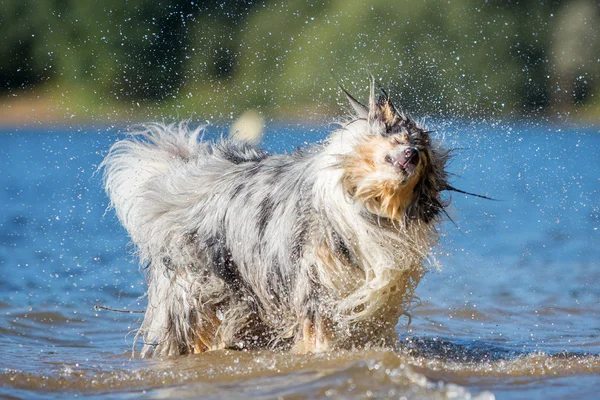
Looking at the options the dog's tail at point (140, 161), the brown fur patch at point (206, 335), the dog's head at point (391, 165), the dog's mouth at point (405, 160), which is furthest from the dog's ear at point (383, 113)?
the dog's tail at point (140, 161)

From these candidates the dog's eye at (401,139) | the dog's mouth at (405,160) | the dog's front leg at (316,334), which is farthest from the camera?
the dog's front leg at (316,334)

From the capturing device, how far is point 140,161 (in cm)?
709

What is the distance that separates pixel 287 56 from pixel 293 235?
21109mm

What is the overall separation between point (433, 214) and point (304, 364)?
1.15m

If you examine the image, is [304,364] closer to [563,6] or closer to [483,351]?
[483,351]

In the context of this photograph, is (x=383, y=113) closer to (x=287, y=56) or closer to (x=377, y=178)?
(x=377, y=178)

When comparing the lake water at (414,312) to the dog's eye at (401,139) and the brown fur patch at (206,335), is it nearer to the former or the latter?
the brown fur patch at (206,335)

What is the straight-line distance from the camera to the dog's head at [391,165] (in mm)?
5070

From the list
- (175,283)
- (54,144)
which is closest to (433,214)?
(175,283)

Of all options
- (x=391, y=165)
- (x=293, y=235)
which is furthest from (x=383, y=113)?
(x=293, y=235)

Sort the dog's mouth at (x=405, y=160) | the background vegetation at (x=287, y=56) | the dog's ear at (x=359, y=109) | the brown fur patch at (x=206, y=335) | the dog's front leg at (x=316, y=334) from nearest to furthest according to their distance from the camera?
the dog's mouth at (x=405, y=160) → the dog's ear at (x=359, y=109) → the dog's front leg at (x=316, y=334) → the brown fur patch at (x=206, y=335) → the background vegetation at (x=287, y=56)

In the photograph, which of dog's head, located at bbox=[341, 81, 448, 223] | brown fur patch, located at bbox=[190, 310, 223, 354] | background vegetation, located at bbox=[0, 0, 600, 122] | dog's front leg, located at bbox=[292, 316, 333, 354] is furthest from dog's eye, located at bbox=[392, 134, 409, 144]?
background vegetation, located at bbox=[0, 0, 600, 122]

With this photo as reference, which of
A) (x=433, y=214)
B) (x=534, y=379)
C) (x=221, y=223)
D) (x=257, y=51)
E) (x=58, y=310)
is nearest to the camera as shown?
(x=534, y=379)

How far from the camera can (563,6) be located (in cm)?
2862
